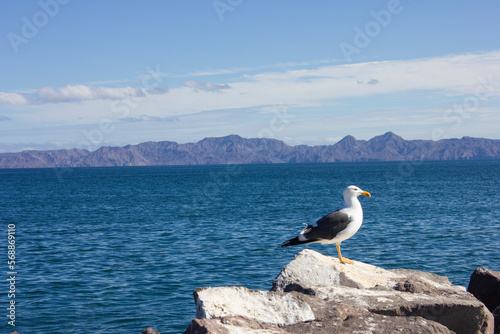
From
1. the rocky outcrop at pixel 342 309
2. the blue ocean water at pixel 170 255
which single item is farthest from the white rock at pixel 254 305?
the blue ocean water at pixel 170 255

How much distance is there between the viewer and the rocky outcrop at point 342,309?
6934 mm

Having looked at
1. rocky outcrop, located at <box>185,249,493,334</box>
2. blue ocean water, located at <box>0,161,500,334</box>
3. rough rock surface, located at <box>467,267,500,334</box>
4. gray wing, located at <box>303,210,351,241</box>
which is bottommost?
blue ocean water, located at <box>0,161,500,334</box>

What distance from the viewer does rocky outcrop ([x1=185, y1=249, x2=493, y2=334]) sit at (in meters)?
6.93

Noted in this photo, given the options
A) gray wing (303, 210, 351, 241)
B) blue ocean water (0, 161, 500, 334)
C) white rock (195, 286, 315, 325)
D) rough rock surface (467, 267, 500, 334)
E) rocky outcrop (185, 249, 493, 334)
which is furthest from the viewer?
blue ocean water (0, 161, 500, 334)

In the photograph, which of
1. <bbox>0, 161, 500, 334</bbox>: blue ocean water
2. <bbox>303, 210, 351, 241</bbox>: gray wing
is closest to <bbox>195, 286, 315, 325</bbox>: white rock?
<bbox>303, 210, 351, 241</bbox>: gray wing

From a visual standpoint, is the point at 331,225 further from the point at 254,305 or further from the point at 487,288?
the point at 254,305

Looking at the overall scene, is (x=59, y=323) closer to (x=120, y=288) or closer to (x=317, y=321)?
(x=120, y=288)

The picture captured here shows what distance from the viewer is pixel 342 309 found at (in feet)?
25.0

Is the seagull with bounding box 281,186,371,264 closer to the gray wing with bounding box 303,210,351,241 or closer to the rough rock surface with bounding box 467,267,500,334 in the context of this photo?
the gray wing with bounding box 303,210,351,241

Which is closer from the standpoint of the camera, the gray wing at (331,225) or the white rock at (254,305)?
the white rock at (254,305)

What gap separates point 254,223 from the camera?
3853 cm

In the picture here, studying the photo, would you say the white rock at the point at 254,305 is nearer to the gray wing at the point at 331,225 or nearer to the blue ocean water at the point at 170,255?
the gray wing at the point at 331,225

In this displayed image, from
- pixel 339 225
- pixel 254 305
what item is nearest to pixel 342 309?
pixel 254 305

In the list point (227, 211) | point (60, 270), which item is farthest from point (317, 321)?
point (227, 211)
